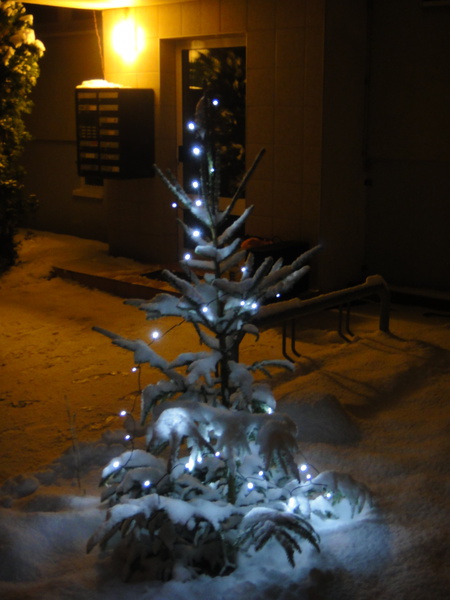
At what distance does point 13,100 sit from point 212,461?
641 centimetres

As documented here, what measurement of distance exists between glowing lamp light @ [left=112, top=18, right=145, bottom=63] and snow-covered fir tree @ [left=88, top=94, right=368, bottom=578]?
583cm

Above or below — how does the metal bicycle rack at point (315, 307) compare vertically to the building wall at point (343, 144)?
below

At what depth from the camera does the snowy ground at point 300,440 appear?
3098 mm

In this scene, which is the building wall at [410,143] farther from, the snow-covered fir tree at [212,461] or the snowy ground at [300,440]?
the snow-covered fir tree at [212,461]

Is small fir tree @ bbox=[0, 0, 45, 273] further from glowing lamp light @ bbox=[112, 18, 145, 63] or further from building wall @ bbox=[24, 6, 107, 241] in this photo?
building wall @ bbox=[24, 6, 107, 241]

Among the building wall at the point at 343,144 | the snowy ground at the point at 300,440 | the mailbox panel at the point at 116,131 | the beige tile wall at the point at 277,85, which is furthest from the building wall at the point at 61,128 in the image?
the building wall at the point at 343,144

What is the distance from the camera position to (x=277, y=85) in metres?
7.61

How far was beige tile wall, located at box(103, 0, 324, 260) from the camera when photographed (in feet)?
24.2

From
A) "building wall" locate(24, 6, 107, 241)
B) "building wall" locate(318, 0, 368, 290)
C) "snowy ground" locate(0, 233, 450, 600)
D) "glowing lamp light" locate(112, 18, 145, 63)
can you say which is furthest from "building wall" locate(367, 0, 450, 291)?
"building wall" locate(24, 6, 107, 241)

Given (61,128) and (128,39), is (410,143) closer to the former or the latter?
(128,39)

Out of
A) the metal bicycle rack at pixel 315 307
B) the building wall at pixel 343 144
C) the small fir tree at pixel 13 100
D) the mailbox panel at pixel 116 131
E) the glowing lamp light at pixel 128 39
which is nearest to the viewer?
the metal bicycle rack at pixel 315 307

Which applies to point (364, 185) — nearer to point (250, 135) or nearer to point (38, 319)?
point (250, 135)

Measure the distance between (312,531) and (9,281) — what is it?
6381 mm

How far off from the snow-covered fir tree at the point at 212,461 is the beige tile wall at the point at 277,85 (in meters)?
4.06
